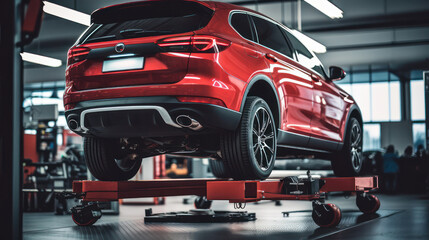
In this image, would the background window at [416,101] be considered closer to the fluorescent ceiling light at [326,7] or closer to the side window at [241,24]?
the fluorescent ceiling light at [326,7]

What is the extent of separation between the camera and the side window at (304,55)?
546cm

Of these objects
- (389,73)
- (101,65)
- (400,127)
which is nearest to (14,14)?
(101,65)

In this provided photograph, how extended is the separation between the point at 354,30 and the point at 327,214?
1192 centimetres

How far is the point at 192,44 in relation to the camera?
3.87m

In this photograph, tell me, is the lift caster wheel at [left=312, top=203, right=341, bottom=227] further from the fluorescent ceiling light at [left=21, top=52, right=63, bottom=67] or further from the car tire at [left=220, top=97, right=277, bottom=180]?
the fluorescent ceiling light at [left=21, top=52, right=63, bottom=67]

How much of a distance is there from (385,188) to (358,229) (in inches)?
508

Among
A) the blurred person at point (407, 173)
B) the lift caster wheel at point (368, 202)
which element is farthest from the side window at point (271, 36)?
the blurred person at point (407, 173)

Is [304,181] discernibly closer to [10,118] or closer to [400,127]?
[10,118]

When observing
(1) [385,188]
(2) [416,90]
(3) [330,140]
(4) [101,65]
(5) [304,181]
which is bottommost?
(1) [385,188]

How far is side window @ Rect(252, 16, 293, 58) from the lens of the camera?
4.76 meters

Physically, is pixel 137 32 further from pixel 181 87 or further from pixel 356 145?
pixel 356 145

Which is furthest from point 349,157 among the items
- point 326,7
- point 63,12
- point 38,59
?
point 38,59

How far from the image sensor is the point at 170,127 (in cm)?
394

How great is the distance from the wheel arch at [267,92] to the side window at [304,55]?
99cm
